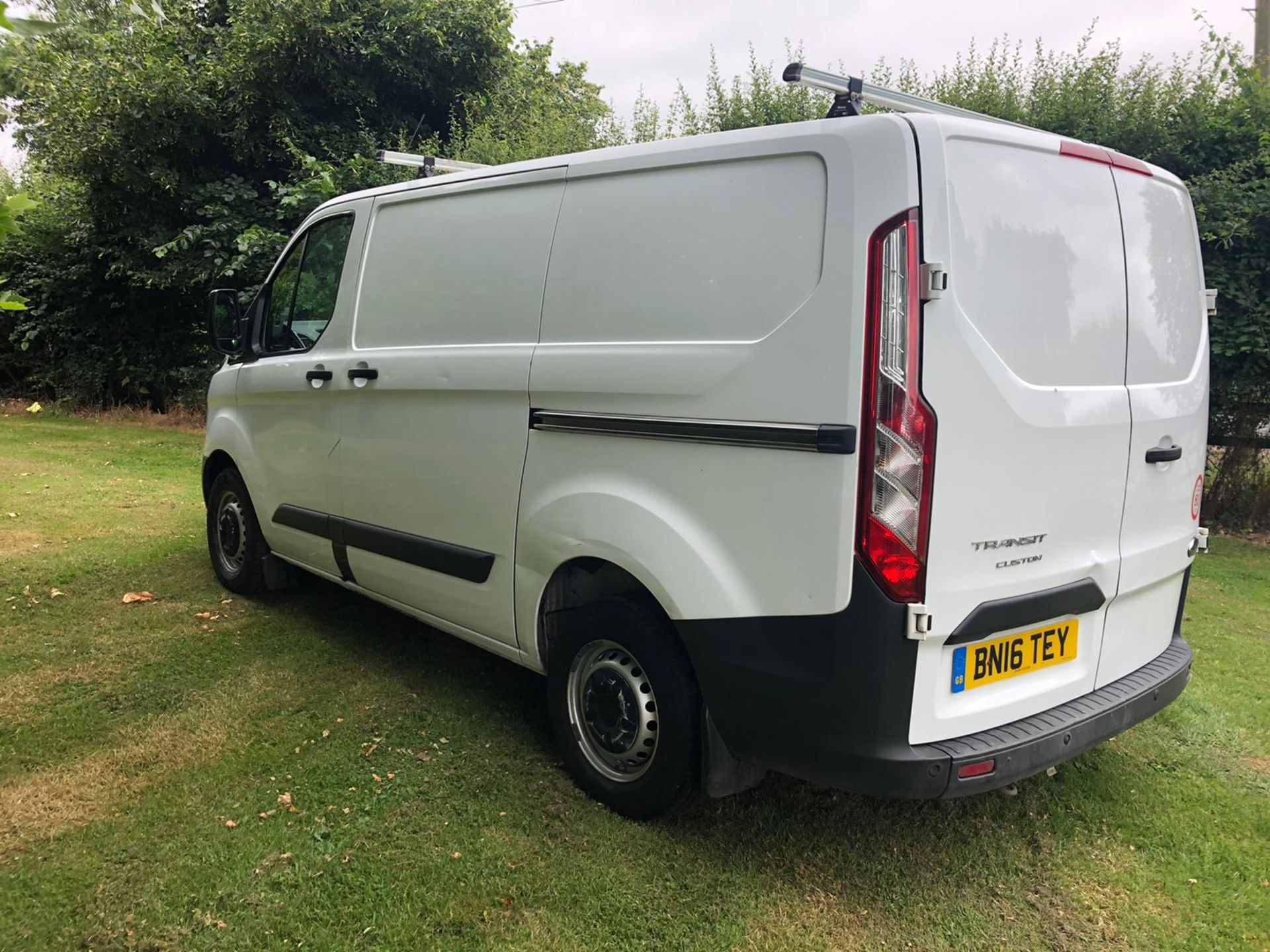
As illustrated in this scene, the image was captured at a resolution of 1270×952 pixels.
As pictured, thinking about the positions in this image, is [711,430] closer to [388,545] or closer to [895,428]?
[895,428]

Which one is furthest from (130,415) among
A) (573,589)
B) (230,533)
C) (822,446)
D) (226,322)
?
(822,446)

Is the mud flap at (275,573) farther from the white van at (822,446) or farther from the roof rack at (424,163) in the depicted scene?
the roof rack at (424,163)

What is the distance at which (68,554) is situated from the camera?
597cm

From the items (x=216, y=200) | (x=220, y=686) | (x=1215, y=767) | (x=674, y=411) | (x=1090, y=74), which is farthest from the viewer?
(x=216, y=200)

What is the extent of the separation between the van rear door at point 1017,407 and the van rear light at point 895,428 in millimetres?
33

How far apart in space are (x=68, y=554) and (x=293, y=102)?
286 inches

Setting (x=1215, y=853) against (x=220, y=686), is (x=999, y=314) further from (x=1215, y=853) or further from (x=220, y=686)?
(x=220, y=686)

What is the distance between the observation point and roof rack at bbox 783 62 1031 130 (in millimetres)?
2660

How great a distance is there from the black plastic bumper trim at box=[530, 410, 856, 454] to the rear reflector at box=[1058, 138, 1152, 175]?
44.9 inches

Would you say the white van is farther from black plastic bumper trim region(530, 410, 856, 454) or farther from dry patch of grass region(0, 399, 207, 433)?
dry patch of grass region(0, 399, 207, 433)

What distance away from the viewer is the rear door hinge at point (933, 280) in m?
2.25

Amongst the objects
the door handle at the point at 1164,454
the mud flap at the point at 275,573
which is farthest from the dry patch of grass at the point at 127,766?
the door handle at the point at 1164,454

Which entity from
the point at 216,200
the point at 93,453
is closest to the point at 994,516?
the point at 93,453

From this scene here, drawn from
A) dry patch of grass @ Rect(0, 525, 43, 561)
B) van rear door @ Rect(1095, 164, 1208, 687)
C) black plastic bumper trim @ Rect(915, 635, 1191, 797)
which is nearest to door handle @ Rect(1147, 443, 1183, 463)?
van rear door @ Rect(1095, 164, 1208, 687)
